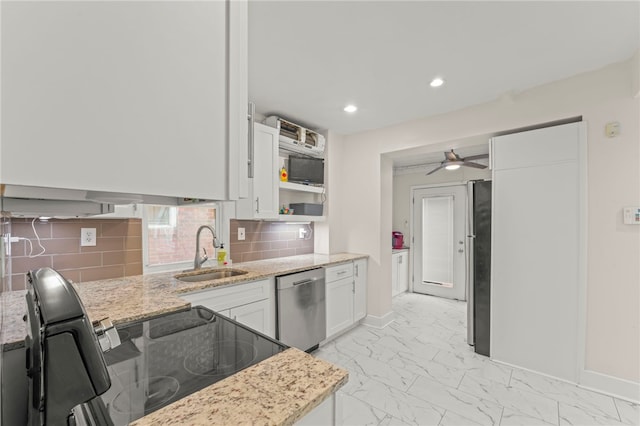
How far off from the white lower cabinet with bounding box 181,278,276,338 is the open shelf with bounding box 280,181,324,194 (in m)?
1.11

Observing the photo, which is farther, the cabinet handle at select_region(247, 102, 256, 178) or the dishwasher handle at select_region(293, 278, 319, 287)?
the dishwasher handle at select_region(293, 278, 319, 287)

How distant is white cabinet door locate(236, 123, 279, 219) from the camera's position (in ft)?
8.86

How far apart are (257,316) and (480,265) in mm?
2164

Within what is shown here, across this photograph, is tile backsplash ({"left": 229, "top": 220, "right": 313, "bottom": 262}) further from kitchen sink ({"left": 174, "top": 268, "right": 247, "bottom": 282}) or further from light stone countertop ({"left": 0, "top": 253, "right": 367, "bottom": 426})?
light stone countertop ({"left": 0, "top": 253, "right": 367, "bottom": 426})

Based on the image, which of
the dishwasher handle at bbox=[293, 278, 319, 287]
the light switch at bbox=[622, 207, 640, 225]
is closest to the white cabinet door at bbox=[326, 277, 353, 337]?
the dishwasher handle at bbox=[293, 278, 319, 287]

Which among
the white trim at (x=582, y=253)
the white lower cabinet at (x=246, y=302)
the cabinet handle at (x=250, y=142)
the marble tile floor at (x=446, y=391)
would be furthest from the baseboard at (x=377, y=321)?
the cabinet handle at (x=250, y=142)

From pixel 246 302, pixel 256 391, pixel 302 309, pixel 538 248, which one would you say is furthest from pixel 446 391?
pixel 256 391

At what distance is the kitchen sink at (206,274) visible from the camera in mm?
2215

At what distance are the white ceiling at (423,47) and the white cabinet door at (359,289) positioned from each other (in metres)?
1.84

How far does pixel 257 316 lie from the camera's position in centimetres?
221

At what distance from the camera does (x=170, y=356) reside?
0.87 metres

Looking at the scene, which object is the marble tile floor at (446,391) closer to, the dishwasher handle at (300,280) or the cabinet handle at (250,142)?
the dishwasher handle at (300,280)

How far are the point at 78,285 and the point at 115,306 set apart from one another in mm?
706

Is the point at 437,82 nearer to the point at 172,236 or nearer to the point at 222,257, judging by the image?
the point at 222,257
